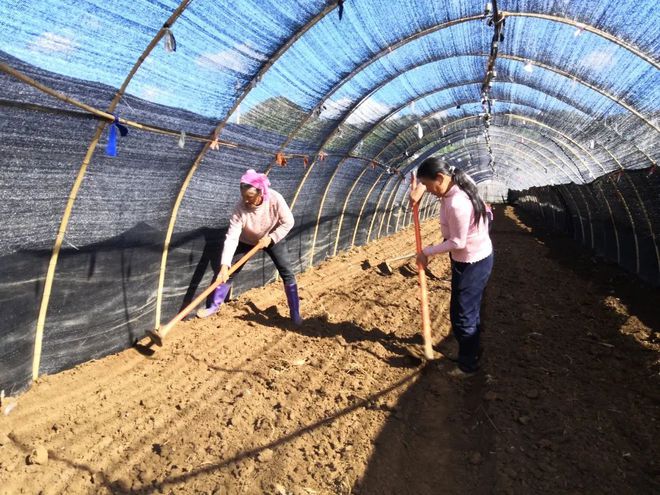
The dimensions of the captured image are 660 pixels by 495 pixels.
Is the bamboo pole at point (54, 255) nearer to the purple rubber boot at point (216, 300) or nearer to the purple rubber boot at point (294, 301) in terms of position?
the purple rubber boot at point (216, 300)

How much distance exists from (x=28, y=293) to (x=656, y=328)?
21.5 feet

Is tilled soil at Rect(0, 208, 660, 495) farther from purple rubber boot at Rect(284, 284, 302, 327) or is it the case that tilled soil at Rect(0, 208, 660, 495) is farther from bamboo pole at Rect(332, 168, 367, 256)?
bamboo pole at Rect(332, 168, 367, 256)

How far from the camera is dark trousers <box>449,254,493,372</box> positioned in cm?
370

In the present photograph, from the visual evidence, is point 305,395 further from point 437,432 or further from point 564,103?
point 564,103

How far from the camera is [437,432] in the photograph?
306cm

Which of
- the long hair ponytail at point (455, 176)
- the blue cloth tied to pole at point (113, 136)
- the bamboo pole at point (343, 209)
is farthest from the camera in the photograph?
the bamboo pole at point (343, 209)

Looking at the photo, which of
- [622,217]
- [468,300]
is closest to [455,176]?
[468,300]

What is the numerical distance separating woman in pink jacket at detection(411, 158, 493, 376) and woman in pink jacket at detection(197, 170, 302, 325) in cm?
148

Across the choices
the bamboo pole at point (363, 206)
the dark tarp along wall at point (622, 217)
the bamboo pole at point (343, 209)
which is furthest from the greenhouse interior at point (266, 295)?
the bamboo pole at point (363, 206)

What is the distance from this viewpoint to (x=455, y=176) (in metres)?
3.58

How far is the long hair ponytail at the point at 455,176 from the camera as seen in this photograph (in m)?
3.48

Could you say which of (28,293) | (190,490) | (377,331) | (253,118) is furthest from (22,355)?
(377,331)

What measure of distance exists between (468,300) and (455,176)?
1015 millimetres

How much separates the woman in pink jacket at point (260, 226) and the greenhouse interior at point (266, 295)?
0.08 ft
